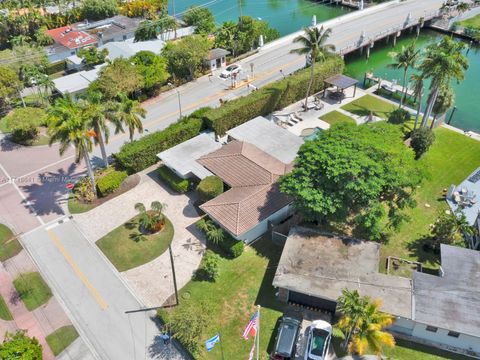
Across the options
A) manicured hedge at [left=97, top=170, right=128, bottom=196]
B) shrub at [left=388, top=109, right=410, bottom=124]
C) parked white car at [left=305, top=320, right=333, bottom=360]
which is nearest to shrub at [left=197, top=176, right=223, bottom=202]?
manicured hedge at [left=97, top=170, right=128, bottom=196]

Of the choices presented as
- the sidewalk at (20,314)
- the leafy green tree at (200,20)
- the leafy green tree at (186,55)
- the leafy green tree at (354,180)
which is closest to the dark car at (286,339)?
the leafy green tree at (354,180)

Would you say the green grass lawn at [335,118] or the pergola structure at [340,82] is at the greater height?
the pergola structure at [340,82]

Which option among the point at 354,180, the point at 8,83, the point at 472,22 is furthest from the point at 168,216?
the point at 472,22

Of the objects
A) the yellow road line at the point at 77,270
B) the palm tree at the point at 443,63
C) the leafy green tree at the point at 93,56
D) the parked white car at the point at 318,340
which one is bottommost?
the yellow road line at the point at 77,270

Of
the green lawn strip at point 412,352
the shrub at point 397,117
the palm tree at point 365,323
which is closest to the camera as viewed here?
the palm tree at point 365,323

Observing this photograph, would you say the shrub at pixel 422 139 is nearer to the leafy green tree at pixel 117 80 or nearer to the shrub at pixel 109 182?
the shrub at pixel 109 182

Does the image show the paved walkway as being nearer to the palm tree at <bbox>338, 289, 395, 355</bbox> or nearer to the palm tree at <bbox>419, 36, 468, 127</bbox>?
the palm tree at <bbox>338, 289, 395, 355</bbox>
